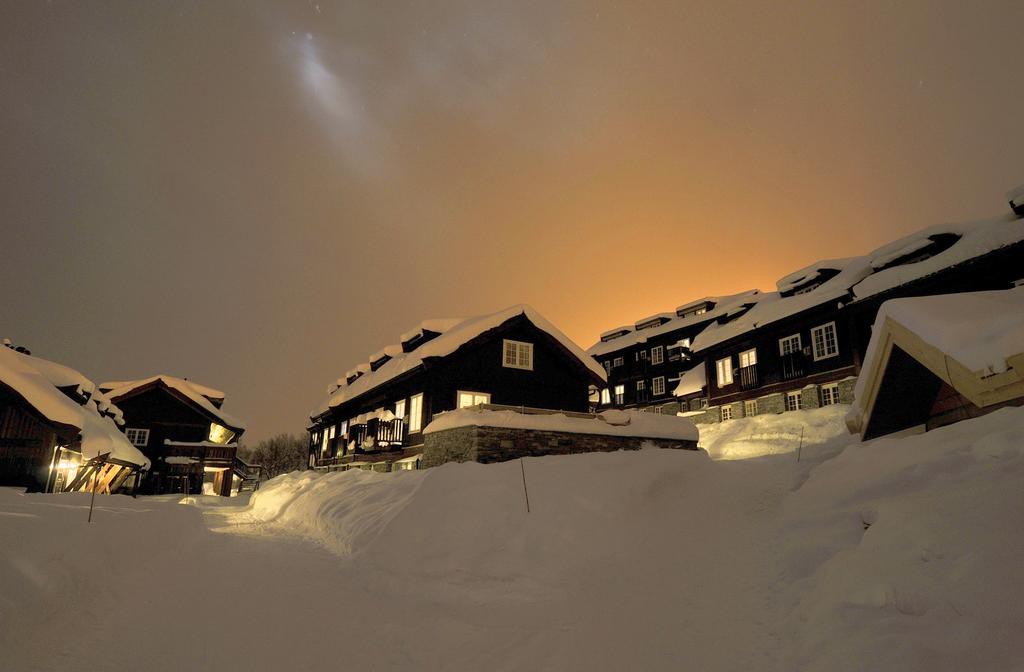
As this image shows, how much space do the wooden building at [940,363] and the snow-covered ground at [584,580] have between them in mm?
506

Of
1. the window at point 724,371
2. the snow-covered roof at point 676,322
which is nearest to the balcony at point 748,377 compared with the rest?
the window at point 724,371

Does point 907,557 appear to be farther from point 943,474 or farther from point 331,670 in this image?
point 331,670

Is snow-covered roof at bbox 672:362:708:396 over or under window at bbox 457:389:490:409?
over

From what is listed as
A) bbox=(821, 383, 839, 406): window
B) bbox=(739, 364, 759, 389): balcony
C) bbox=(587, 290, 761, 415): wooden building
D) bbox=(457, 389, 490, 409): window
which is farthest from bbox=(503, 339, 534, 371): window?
bbox=(587, 290, 761, 415): wooden building

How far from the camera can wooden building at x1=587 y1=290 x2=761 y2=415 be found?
40.4 metres

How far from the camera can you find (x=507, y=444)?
1700 centimetres

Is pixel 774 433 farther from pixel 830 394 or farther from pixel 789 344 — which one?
pixel 789 344

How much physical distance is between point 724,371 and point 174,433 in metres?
39.5

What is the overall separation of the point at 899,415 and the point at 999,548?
5.10 metres

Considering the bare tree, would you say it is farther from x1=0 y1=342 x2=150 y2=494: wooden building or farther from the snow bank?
the snow bank

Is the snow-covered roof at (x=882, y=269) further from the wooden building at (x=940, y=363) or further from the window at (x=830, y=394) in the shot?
the wooden building at (x=940, y=363)

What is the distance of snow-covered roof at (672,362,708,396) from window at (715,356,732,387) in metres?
1.15

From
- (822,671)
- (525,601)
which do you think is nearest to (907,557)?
(822,671)

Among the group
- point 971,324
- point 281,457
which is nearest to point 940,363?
point 971,324
